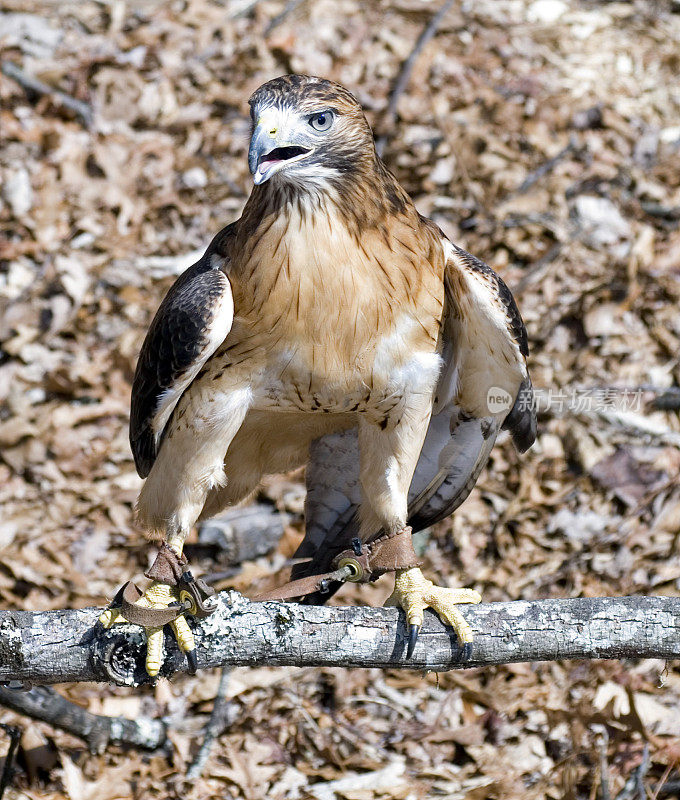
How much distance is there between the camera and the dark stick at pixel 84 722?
4.33 metres

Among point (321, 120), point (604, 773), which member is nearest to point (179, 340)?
point (321, 120)

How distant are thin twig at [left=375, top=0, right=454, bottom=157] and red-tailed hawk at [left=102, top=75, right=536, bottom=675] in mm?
4177

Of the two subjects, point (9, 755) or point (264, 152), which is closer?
point (264, 152)

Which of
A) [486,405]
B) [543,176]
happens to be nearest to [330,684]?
[486,405]

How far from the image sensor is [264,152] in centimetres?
349

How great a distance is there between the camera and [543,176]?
26.3 feet

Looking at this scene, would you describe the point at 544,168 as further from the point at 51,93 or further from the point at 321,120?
the point at 321,120

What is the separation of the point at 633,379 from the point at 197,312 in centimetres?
393

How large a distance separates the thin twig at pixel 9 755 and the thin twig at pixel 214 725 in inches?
37.0

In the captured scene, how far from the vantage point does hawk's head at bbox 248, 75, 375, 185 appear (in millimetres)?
3525

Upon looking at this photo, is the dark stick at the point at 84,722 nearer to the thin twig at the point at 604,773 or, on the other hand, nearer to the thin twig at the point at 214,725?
the thin twig at the point at 214,725

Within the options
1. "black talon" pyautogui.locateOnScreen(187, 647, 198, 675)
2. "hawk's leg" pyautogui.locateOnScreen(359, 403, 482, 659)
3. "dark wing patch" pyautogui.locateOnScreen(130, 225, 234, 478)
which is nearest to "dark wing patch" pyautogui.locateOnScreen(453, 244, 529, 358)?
"hawk's leg" pyautogui.locateOnScreen(359, 403, 482, 659)

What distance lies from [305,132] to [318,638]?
1814 millimetres

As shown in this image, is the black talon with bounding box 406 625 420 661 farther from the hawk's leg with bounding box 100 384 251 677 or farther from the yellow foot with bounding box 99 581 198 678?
the hawk's leg with bounding box 100 384 251 677
